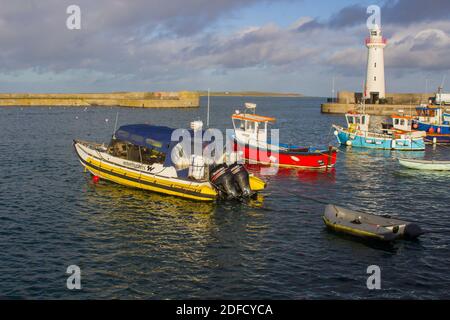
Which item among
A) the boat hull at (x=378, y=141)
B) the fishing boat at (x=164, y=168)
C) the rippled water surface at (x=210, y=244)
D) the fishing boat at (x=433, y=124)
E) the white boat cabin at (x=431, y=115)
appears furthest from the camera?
the white boat cabin at (x=431, y=115)

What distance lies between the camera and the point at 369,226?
22.1 m

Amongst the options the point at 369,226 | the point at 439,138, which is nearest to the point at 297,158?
the point at 369,226

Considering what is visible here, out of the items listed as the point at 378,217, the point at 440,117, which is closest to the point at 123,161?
the point at 378,217

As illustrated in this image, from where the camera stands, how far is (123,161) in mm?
31391

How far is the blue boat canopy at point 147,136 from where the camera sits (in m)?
30.1

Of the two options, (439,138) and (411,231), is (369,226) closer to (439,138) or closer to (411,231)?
(411,231)

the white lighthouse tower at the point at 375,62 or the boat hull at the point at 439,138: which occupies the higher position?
the white lighthouse tower at the point at 375,62

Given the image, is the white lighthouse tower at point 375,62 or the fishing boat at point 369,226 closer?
the fishing boat at point 369,226

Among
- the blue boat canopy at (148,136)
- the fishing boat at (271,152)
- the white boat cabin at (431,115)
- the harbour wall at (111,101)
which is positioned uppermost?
the harbour wall at (111,101)

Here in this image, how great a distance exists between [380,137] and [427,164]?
1449 cm

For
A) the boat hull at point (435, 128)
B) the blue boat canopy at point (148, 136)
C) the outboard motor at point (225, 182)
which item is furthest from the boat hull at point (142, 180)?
the boat hull at point (435, 128)

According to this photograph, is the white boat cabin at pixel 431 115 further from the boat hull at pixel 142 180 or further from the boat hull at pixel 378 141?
the boat hull at pixel 142 180

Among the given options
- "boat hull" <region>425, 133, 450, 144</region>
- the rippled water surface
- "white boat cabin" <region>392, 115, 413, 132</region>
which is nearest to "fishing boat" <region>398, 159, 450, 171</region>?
the rippled water surface

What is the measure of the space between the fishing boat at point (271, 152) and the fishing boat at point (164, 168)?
10869 mm
